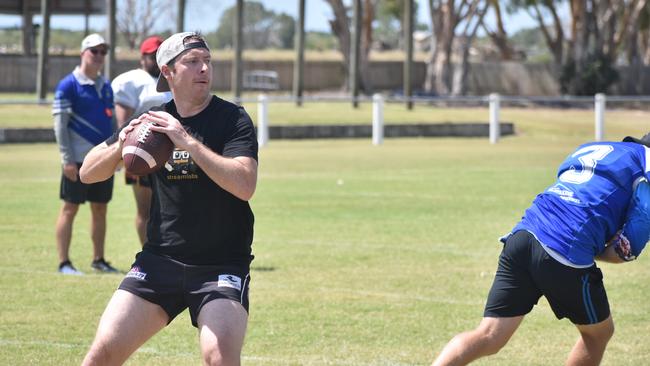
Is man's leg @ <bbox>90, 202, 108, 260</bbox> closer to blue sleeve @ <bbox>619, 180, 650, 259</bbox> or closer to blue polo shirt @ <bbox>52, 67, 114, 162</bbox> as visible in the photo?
blue polo shirt @ <bbox>52, 67, 114, 162</bbox>

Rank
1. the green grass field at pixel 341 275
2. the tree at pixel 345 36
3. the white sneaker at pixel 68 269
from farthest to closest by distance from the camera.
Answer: the tree at pixel 345 36, the white sneaker at pixel 68 269, the green grass field at pixel 341 275

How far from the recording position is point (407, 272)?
11672mm

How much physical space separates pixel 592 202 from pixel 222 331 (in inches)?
78.4

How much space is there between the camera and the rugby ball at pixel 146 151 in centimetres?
556

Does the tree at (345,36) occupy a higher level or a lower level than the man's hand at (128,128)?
higher

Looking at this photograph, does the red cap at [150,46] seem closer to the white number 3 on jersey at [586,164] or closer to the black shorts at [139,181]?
the black shorts at [139,181]

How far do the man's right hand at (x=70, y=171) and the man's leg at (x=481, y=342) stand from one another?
5.87 metres

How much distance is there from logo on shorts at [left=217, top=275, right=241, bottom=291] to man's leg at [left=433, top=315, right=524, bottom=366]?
119 centimetres

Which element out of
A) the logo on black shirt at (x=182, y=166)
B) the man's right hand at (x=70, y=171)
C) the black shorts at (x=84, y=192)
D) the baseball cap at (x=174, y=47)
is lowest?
the black shorts at (x=84, y=192)

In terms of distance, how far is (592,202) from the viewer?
234 inches

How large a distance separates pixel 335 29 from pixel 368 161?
30812 mm

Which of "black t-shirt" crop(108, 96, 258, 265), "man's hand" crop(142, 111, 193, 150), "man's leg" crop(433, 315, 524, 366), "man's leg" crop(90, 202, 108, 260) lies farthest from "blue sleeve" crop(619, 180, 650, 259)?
"man's leg" crop(90, 202, 108, 260)

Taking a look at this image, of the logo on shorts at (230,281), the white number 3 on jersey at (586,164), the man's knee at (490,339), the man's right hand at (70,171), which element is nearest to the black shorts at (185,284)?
the logo on shorts at (230,281)

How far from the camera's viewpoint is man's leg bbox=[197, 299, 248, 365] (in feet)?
17.5
